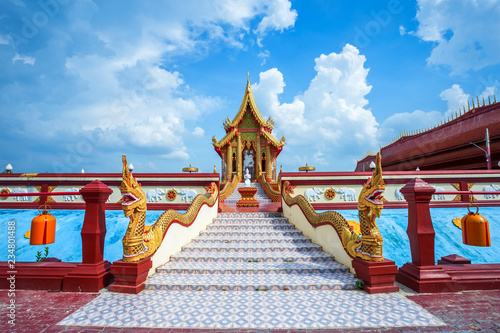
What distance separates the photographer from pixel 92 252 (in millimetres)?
4602

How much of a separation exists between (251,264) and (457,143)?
17.4 meters

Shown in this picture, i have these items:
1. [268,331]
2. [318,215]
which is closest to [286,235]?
[318,215]

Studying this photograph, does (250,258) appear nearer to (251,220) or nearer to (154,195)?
(251,220)

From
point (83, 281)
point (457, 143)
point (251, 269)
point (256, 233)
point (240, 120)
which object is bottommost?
point (251, 269)

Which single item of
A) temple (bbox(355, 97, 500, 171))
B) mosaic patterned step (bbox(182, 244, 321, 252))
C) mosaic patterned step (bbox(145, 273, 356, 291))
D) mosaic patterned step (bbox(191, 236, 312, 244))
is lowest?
mosaic patterned step (bbox(145, 273, 356, 291))

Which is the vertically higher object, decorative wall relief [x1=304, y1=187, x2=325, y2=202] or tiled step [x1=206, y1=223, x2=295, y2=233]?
decorative wall relief [x1=304, y1=187, x2=325, y2=202]

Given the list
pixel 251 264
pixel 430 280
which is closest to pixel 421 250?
pixel 430 280

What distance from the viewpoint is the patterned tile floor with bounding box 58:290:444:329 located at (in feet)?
11.1

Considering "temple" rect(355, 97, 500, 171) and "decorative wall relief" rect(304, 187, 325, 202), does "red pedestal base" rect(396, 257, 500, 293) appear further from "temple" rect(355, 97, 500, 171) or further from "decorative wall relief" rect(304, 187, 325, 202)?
→ "temple" rect(355, 97, 500, 171)

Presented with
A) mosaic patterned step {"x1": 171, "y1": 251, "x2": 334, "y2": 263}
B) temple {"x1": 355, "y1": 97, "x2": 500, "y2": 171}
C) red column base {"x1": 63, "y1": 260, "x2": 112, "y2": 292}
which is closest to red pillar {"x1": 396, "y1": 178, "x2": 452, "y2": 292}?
mosaic patterned step {"x1": 171, "y1": 251, "x2": 334, "y2": 263}

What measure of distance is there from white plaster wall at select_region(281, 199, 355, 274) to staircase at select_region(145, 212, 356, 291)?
0.49ft

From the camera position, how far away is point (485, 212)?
10.1 meters

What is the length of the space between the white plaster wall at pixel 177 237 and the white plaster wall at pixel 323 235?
2.99 meters

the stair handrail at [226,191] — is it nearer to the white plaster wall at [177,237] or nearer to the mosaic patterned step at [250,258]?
the white plaster wall at [177,237]
